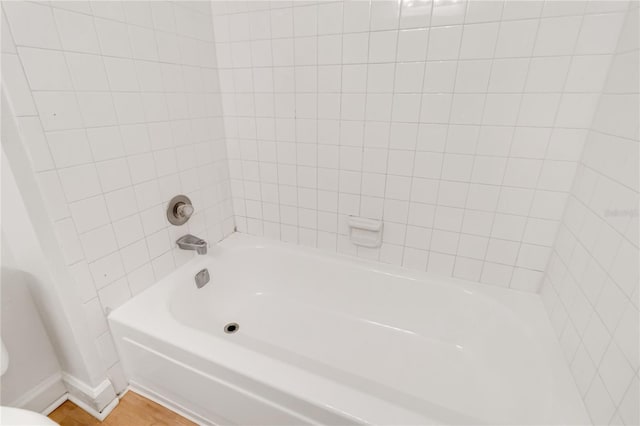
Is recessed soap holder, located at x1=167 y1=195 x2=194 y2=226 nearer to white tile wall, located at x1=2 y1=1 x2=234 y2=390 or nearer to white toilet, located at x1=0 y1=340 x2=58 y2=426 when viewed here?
white tile wall, located at x1=2 y1=1 x2=234 y2=390

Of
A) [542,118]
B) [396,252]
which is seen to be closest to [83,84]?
[396,252]

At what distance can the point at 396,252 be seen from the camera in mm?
1553

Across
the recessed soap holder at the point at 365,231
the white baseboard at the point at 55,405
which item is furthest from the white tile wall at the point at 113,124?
the recessed soap holder at the point at 365,231

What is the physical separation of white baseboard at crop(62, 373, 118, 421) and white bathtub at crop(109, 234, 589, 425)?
0.30 feet

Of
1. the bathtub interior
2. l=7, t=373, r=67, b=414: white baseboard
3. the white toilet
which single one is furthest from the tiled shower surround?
the white toilet

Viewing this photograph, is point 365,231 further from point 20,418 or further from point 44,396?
point 44,396

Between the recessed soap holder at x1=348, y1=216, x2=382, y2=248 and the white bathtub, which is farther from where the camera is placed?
the recessed soap holder at x1=348, y1=216, x2=382, y2=248

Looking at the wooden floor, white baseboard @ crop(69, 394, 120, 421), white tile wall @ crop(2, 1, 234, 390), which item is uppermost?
white tile wall @ crop(2, 1, 234, 390)

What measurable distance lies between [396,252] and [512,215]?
540 millimetres

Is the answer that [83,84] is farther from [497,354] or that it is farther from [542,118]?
[497,354]

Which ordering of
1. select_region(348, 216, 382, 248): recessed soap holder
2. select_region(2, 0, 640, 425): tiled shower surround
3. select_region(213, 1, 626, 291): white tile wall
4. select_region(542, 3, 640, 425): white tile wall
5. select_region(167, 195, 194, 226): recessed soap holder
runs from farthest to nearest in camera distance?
select_region(348, 216, 382, 248): recessed soap holder, select_region(167, 195, 194, 226): recessed soap holder, select_region(213, 1, 626, 291): white tile wall, select_region(2, 0, 640, 425): tiled shower surround, select_region(542, 3, 640, 425): white tile wall

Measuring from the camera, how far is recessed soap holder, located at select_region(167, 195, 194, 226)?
1.41m

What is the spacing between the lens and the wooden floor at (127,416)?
1.22m

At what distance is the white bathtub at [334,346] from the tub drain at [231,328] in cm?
2
